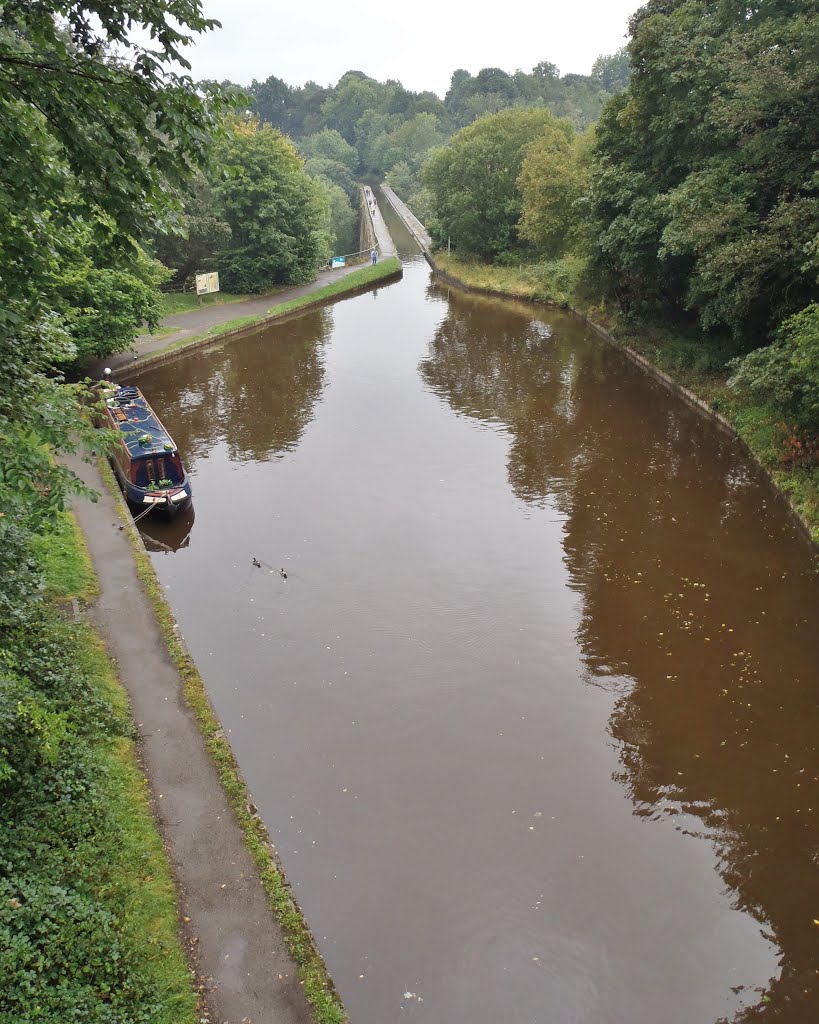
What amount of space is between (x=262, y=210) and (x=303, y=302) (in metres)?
5.64

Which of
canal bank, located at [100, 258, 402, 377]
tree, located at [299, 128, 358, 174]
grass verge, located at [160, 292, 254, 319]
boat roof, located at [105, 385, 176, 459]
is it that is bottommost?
boat roof, located at [105, 385, 176, 459]

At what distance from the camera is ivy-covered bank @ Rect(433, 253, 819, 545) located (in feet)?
58.3

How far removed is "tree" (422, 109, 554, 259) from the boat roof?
3753cm

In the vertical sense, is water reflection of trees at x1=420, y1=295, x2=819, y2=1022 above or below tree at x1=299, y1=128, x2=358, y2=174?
below

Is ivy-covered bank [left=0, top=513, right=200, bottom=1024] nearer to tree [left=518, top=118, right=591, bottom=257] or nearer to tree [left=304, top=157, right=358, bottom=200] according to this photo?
tree [left=518, top=118, right=591, bottom=257]

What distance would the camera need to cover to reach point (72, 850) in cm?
755

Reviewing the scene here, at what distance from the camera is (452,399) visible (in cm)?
2698

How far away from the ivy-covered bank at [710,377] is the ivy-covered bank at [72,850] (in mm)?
14991

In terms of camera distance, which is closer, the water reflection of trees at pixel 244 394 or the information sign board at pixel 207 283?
the water reflection of trees at pixel 244 394

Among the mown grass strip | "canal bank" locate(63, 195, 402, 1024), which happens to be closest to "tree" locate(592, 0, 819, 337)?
"canal bank" locate(63, 195, 402, 1024)

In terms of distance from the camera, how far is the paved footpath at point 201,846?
22.7 ft

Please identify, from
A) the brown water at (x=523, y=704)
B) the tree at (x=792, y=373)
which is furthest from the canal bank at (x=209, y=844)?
the tree at (x=792, y=373)

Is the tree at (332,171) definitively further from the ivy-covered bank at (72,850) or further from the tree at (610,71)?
the ivy-covered bank at (72,850)

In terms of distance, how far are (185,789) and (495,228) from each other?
50769mm
